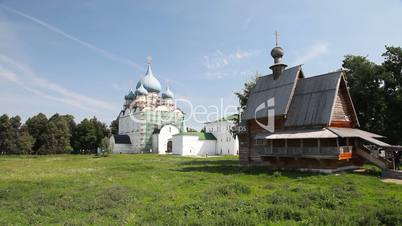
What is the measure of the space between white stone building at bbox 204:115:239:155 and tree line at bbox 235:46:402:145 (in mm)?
A: 37089

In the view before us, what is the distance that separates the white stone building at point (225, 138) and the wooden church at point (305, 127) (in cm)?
3573

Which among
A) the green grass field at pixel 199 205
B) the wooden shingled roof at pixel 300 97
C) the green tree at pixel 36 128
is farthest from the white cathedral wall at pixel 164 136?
the green grass field at pixel 199 205

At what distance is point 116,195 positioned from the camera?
1389 centimetres

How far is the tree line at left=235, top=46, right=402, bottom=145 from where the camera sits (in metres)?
26.5

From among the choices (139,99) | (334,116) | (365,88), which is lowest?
(334,116)

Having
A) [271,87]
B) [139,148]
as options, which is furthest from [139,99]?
[271,87]

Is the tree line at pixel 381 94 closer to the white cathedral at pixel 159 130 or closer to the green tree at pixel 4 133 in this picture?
the white cathedral at pixel 159 130

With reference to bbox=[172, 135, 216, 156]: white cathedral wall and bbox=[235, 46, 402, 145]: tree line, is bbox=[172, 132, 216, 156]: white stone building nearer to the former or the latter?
bbox=[172, 135, 216, 156]: white cathedral wall

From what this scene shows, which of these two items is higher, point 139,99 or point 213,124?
point 139,99

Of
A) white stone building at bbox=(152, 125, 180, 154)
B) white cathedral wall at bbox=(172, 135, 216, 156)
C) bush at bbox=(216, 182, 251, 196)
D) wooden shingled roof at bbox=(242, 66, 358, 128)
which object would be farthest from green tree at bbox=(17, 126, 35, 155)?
bush at bbox=(216, 182, 251, 196)

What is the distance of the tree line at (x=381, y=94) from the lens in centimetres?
2645

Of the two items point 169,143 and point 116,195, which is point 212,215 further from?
point 169,143

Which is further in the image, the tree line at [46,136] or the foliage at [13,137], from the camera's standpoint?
the tree line at [46,136]

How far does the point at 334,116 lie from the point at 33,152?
70.8 metres
